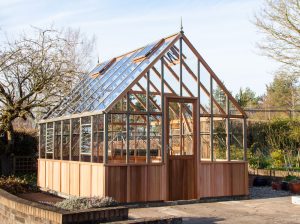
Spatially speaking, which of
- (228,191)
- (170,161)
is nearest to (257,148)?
(228,191)

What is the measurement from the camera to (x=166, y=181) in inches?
428

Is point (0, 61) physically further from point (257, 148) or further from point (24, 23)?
point (257, 148)

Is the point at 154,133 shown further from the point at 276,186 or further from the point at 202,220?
the point at 276,186

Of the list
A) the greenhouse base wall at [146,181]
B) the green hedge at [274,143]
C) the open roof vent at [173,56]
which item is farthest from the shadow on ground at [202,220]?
the green hedge at [274,143]

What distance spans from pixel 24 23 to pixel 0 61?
9.29 ft

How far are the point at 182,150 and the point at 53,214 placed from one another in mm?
5775

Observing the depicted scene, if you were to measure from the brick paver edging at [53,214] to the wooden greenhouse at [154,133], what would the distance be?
9.15 feet

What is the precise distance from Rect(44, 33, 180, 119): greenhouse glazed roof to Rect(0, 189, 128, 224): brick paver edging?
3441 mm

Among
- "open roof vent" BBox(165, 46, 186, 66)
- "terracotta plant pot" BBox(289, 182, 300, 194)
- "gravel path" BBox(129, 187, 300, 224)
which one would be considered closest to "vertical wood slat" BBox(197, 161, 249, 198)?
"gravel path" BBox(129, 187, 300, 224)

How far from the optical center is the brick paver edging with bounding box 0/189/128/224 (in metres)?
6.30

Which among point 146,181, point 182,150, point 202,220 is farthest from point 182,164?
point 202,220

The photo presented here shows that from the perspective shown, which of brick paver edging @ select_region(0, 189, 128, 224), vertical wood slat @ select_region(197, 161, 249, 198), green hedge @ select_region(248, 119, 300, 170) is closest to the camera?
brick paver edging @ select_region(0, 189, 128, 224)

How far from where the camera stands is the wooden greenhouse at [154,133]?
10.6 metres

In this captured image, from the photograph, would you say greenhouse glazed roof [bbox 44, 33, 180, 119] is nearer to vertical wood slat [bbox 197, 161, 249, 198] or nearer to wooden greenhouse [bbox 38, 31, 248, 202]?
wooden greenhouse [bbox 38, 31, 248, 202]
